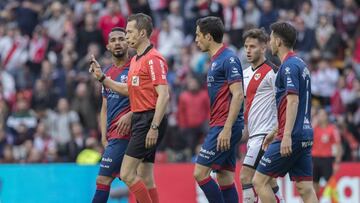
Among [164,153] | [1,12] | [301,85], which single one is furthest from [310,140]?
[1,12]

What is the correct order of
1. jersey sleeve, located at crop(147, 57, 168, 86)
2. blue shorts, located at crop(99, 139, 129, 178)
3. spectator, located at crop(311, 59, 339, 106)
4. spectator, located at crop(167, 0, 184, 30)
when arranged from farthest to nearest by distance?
spectator, located at crop(167, 0, 184, 30) < spectator, located at crop(311, 59, 339, 106) < blue shorts, located at crop(99, 139, 129, 178) < jersey sleeve, located at crop(147, 57, 168, 86)

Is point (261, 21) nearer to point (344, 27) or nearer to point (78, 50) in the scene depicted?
point (344, 27)

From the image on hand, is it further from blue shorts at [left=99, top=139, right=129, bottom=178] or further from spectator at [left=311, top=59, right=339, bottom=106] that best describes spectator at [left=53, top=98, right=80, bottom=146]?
blue shorts at [left=99, top=139, right=129, bottom=178]

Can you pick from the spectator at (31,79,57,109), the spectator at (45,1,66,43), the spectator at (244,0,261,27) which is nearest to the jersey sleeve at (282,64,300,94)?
the spectator at (244,0,261,27)

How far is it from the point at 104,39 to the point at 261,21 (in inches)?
157

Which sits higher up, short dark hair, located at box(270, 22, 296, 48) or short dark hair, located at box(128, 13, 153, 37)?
short dark hair, located at box(128, 13, 153, 37)

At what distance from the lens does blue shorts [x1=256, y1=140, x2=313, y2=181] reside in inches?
572

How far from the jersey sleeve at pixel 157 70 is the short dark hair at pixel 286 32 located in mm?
1589

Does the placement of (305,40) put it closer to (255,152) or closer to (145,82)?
(255,152)

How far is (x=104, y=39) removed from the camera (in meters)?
28.3

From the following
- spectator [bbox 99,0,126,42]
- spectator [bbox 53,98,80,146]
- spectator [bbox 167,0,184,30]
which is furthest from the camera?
spectator [bbox 167,0,184,30]

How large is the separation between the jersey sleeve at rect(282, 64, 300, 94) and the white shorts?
47.7 inches

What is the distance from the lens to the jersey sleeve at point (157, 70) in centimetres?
1504

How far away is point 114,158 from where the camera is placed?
51.0ft
